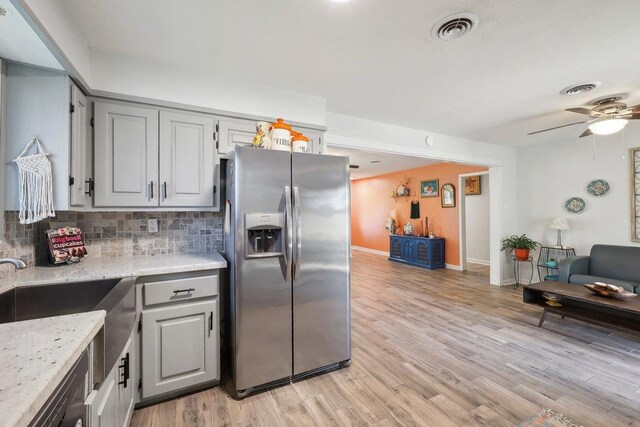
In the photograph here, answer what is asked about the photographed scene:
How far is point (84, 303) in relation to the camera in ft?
5.11

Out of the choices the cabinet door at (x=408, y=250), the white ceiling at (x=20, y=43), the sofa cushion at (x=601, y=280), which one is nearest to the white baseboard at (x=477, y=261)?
the cabinet door at (x=408, y=250)

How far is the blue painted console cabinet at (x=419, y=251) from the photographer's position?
6.06 metres

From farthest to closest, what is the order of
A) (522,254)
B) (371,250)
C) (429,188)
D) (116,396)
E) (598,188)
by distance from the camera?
(371,250) < (429,188) < (522,254) < (598,188) < (116,396)

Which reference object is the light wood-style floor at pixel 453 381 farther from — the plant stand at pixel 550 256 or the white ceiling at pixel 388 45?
the white ceiling at pixel 388 45

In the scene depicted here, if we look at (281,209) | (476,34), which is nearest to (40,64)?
(281,209)

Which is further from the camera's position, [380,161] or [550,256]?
[380,161]

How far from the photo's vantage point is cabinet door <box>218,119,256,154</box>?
226cm

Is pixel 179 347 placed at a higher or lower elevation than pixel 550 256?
lower

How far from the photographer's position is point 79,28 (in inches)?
67.9

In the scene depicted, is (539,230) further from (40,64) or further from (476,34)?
(40,64)

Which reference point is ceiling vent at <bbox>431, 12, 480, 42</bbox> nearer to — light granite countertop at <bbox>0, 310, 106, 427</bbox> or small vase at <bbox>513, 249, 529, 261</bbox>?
light granite countertop at <bbox>0, 310, 106, 427</bbox>

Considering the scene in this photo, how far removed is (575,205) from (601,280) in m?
1.42

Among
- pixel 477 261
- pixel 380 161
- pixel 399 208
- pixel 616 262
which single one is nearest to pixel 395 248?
pixel 399 208

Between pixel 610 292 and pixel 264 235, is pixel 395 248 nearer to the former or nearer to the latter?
pixel 610 292
